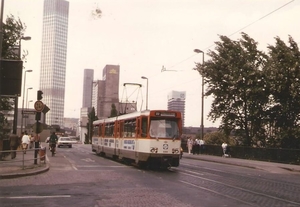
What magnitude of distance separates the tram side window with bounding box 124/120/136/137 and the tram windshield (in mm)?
1821

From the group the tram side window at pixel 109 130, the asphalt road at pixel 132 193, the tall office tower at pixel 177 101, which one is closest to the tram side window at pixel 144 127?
the asphalt road at pixel 132 193

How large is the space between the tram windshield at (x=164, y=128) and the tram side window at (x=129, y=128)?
5.97 feet

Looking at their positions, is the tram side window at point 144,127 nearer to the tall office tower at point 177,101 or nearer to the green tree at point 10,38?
the green tree at point 10,38

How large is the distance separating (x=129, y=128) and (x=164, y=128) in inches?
127

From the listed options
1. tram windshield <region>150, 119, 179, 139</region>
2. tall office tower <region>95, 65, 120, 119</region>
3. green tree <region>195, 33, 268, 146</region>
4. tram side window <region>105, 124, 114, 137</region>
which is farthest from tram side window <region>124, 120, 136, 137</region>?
tall office tower <region>95, 65, 120, 119</region>

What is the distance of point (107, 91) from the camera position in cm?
17925

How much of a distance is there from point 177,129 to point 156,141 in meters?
1.38

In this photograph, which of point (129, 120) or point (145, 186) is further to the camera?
point (129, 120)

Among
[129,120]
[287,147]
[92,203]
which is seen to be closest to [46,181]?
[92,203]

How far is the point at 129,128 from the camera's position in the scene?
23484mm

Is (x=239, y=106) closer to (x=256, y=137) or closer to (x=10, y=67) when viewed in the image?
(x=256, y=137)

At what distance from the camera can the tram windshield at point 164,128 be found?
20609 mm

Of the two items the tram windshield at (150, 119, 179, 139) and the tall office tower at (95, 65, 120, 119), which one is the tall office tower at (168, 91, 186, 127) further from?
the tram windshield at (150, 119, 179, 139)

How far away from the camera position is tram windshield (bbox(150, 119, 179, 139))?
20.6m
